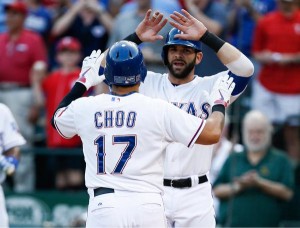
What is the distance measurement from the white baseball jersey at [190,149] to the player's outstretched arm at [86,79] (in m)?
0.60

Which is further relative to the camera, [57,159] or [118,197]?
[57,159]

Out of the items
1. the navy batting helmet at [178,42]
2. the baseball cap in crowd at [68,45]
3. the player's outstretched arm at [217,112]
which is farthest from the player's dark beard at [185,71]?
the baseball cap in crowd at [68,45]

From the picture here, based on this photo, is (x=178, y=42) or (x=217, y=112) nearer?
A: (x=217, y=112)

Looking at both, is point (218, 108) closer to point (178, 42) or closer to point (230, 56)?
point (230, 56)

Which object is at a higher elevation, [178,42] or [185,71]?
[178,42]

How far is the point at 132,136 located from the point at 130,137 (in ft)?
0.05

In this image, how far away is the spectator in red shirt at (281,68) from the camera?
36.2 feet

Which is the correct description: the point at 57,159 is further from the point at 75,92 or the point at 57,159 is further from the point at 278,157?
the point at 75,92

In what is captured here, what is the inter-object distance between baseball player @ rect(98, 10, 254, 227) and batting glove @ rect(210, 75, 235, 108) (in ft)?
1.07

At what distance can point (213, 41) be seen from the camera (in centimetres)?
717

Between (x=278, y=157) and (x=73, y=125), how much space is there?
4.44 metres

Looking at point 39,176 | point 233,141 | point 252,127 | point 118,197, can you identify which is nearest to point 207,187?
point 118,197

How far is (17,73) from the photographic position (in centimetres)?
1170

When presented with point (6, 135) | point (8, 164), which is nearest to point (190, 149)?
point (8, 164)
